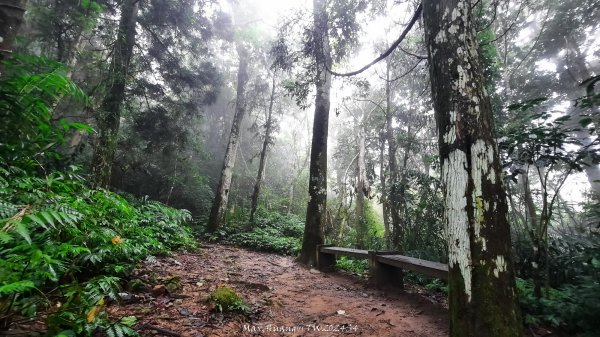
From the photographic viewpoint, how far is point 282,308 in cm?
379

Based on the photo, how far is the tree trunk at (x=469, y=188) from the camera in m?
2.09

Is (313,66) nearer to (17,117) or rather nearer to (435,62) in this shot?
(435,62)

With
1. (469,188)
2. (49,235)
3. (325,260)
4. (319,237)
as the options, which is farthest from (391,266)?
(49,235)

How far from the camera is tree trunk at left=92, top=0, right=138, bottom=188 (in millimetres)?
7405

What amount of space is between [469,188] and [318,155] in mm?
5541

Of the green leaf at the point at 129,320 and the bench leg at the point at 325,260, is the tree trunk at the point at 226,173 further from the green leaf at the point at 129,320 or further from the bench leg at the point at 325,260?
the green leaf at the point at 129,320

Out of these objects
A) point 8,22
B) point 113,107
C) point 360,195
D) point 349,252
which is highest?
point 113,107

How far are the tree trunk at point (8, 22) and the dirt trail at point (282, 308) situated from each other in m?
3.34

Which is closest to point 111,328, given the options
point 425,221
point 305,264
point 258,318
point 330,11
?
point 258,318

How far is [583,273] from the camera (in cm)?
418

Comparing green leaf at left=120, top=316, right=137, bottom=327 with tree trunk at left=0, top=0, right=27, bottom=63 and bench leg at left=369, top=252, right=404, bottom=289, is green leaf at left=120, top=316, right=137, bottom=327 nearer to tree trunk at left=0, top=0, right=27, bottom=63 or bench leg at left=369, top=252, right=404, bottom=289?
tree trunk at left=0, top=0, right=27, bottom=63

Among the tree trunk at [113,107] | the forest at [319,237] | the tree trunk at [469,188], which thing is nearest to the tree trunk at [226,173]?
the forest at [319,237]

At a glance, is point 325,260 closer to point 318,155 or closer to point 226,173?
point 318,155

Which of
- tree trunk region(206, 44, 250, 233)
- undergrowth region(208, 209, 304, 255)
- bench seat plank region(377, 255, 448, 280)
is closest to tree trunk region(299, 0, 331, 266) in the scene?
undergrowth region(208, 209, 304, 255)
